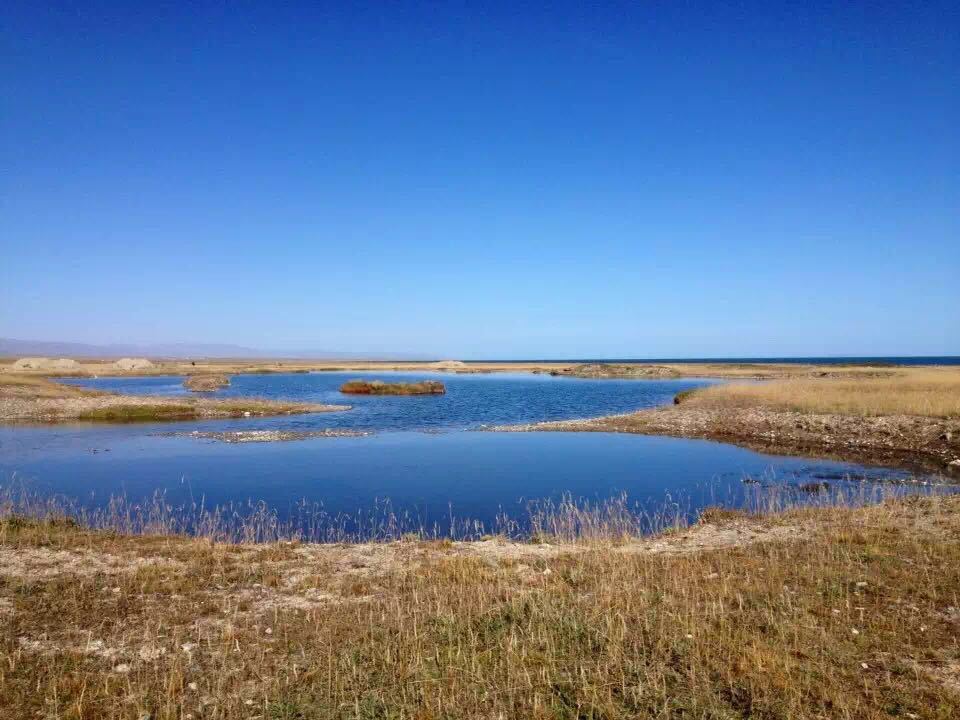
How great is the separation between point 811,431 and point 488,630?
30.9 metres

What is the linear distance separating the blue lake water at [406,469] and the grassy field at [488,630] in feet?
20.4

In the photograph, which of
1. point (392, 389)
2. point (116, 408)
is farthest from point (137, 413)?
point (392, 389)

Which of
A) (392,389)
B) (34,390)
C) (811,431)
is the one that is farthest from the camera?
(392,389)

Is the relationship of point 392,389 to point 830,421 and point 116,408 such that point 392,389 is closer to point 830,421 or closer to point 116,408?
point 116,408

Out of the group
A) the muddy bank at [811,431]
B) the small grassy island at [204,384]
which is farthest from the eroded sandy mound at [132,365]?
the muddy bank at [811,431]

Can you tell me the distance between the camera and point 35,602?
988cm

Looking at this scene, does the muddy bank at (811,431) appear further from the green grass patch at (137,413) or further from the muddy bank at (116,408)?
the green grass patch at (137,413)

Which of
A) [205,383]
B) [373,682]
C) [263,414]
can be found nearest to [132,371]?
[205,383]

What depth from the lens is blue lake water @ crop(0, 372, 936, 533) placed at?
2097 centimetres

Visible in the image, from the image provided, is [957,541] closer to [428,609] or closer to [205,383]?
[428,609]

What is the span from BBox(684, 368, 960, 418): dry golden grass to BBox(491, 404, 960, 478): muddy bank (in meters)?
1.39

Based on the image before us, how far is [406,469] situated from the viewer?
26.5 meters

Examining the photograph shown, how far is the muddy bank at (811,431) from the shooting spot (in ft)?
90.7

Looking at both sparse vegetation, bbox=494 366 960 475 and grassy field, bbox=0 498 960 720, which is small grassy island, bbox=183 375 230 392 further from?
grassy field, bbox=0 498 960 720
